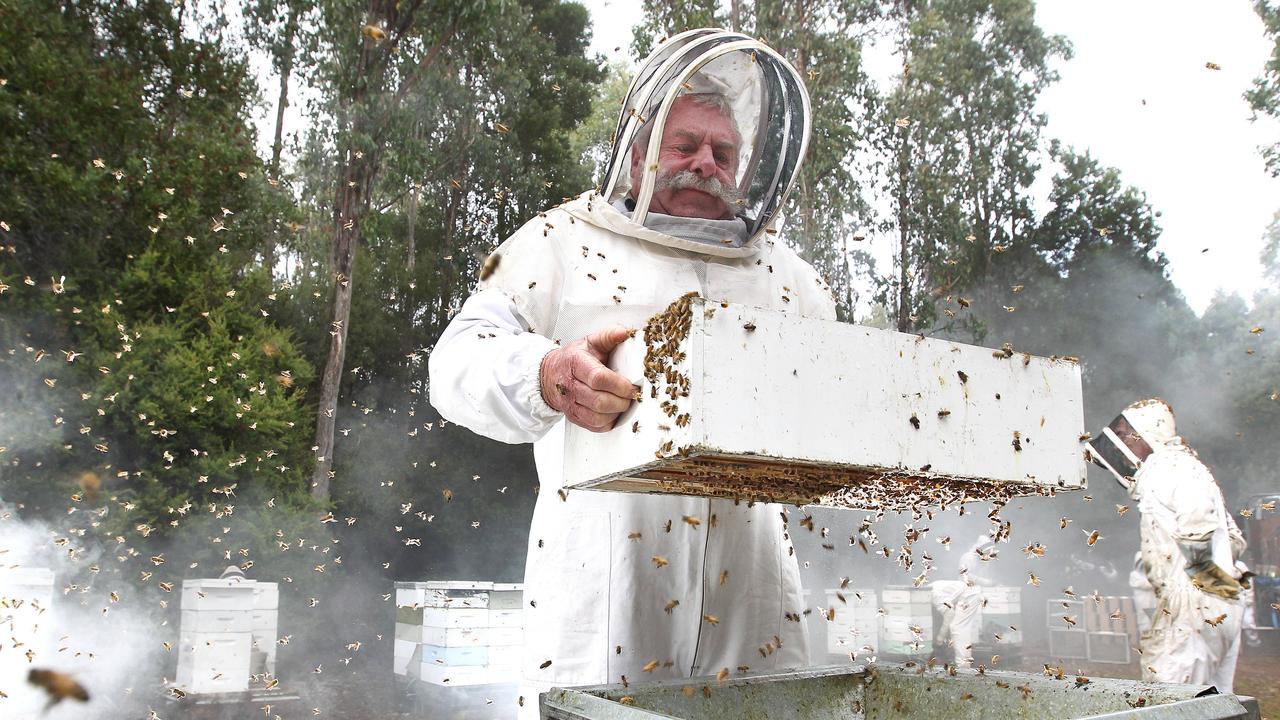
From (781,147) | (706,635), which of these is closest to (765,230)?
(781,147)

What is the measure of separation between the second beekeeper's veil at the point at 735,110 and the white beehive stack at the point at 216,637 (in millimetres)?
5486

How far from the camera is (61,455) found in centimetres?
791

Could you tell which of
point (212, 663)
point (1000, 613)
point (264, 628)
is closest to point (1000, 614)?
point (1000, 613)

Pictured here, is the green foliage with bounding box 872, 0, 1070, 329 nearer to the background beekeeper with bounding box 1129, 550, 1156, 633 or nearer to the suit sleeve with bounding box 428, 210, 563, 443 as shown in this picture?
the background beekeeper with bounding box 1129, 550, 1156, 633

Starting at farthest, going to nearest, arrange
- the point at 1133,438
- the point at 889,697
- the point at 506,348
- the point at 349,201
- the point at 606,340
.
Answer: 1. the point at 349,201
2. the point at 1133,438
3. the point at 889,697
4. the point at 506,348
5. the point at 606,340

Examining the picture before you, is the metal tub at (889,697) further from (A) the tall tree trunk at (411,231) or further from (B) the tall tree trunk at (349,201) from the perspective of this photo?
(A) the tall tree trunk at (411,231)

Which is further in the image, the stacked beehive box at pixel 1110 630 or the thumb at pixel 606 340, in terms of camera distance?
the stacked beehive box at pixel 1110 630

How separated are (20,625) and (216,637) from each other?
56.9 inches

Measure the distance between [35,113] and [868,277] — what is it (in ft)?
33.4

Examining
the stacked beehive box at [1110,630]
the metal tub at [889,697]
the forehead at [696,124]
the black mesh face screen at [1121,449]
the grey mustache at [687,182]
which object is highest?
the forehead at [696,124]

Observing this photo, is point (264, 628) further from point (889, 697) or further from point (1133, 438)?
point (889, 697)

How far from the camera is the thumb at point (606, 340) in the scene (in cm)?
109

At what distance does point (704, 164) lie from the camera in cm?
169

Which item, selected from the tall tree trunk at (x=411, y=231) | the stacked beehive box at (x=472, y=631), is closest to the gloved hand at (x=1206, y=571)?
the stacked beehive box at (x=472, y=631)
